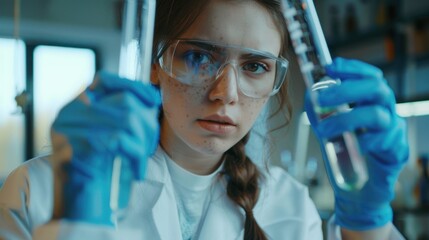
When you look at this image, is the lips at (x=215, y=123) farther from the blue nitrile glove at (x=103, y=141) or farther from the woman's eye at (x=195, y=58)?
the blue nitrile glove at (x=103, y=141)

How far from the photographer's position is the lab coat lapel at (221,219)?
1431 millimetres

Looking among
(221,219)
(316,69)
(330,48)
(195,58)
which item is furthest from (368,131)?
(330,48)

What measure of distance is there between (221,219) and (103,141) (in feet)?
2.47

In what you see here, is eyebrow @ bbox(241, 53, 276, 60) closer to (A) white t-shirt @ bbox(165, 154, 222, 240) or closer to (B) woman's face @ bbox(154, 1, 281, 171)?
(B) woman's face @ bbox(154, 1, 281, 171)

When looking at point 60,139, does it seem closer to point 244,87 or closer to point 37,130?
point 244,87

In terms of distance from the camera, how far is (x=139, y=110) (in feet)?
2.67

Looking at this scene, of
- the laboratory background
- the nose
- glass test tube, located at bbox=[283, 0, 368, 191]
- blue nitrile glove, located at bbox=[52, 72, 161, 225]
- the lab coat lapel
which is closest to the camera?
blue nitrile glove, located at bbox=[52, 72, 161, 225]

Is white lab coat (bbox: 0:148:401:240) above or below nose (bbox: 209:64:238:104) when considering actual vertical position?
below

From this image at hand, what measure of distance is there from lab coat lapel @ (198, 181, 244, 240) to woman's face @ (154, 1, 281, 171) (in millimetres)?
282

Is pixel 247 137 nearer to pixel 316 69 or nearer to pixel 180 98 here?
pixel 180 98

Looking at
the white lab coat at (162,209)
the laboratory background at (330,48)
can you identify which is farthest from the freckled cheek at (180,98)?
the laboratory background at (330,48)

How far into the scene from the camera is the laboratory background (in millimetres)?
3873

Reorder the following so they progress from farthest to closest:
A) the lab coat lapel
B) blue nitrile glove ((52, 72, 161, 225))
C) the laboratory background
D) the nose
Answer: the laboratory background, the lab coat lapel, the nose, blue nitrile glove ((52, 72, 161, 225))

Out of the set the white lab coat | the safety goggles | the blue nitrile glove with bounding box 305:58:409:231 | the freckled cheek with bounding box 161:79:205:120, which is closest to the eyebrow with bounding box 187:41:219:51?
the safety goggles
